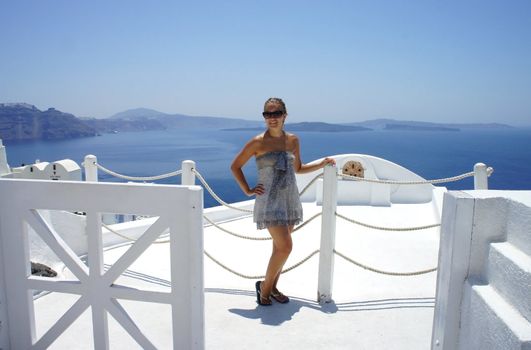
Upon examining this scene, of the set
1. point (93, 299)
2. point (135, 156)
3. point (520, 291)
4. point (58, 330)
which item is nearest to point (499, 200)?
point (520, 291)

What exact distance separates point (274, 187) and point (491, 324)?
1.76 meters

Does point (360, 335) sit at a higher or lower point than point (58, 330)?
lower

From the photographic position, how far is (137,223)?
17.9 feet

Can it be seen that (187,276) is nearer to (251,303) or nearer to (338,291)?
(251,303)

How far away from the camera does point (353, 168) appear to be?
8219 mm

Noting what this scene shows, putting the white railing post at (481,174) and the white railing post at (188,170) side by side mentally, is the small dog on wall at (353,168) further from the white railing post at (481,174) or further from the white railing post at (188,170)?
the white railing post at (188,170)

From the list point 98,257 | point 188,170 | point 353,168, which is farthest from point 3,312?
point 353,168

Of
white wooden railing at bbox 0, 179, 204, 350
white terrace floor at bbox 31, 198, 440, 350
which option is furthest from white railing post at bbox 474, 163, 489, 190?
white wooden railing at bbox 0, 179, 204, 350

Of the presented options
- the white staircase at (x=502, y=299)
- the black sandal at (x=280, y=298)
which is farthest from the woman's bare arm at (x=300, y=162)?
the white staircase at (x=502, y=299)

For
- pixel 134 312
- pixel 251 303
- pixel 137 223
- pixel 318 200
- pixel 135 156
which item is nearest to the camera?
pixel 134 312

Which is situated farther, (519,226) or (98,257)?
(98,257)

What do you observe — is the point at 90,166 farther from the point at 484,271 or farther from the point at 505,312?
the point at 505,312

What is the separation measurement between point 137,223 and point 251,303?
2.68 metres

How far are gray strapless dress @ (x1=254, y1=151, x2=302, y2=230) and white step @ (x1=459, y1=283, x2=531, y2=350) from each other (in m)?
1.47
